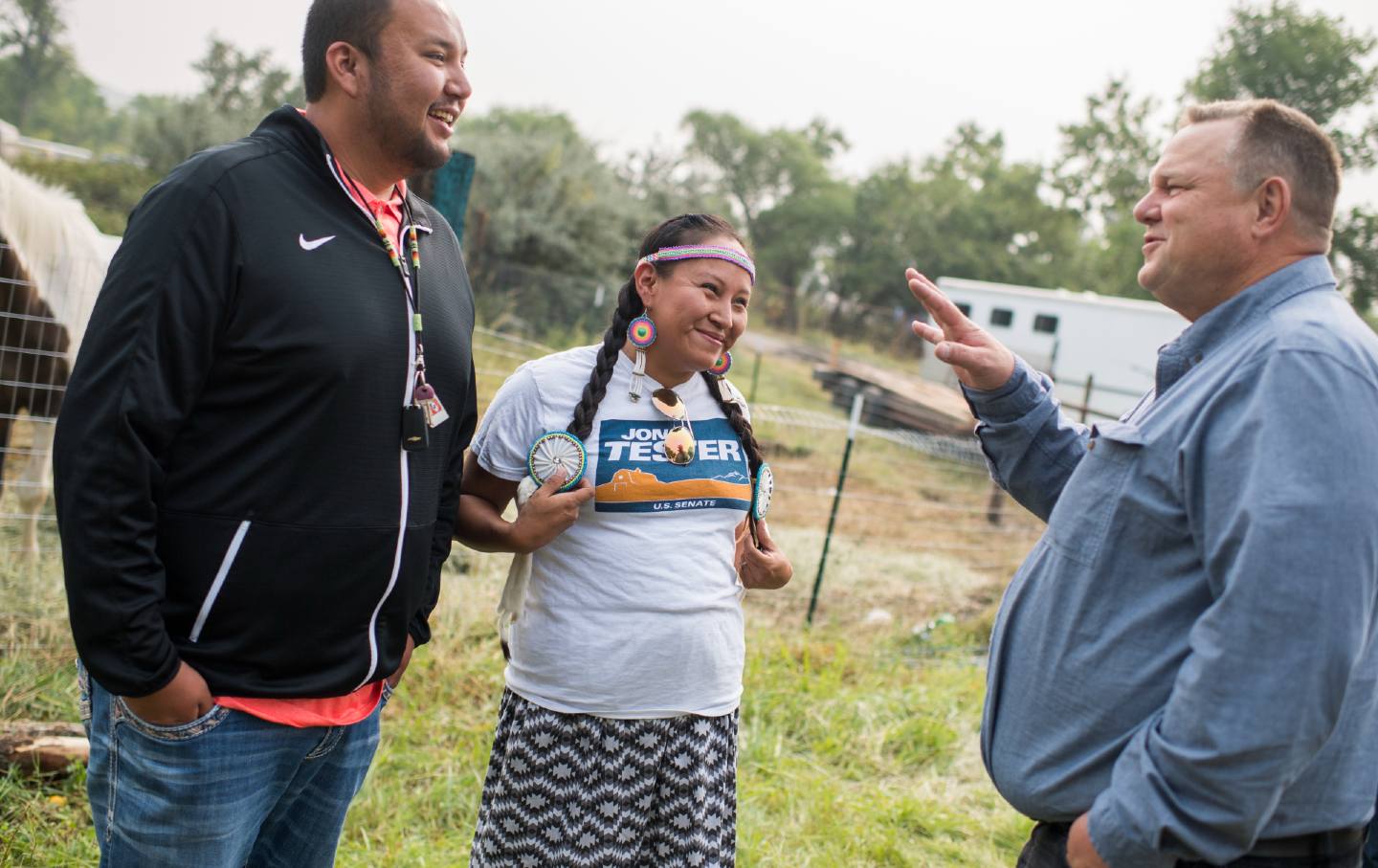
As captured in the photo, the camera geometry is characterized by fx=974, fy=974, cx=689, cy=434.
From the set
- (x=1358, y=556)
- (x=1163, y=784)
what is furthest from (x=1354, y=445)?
(x=1163, y=784)

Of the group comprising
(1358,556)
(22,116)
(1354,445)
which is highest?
(1354,445)

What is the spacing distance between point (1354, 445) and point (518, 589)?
1.63 meters

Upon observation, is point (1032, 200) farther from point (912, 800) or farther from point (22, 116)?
point (22, 116)

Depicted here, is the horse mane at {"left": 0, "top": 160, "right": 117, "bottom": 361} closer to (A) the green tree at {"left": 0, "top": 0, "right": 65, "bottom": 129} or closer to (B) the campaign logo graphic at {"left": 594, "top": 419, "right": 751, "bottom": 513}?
(B) the campaign logo graphic at {"left": 594, "top": 419, "right": 751, "bottom": 513}

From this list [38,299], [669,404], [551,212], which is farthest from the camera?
[551,212]

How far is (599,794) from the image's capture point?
2109 mm

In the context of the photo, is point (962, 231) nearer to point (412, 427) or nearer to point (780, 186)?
point (780, 186)

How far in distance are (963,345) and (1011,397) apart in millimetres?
157

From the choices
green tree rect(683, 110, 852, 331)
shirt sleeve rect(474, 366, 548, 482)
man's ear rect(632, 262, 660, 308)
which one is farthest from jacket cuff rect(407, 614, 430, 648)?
green tree rect(683, 110, 852, 331)

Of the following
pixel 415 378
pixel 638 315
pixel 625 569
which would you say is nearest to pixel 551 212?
pixel 638 315

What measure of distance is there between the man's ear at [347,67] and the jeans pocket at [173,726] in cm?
108

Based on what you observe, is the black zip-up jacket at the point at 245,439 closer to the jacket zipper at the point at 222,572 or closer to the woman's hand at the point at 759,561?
the jacket zipper at the point at 222,572

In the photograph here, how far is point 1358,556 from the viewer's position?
133 cm

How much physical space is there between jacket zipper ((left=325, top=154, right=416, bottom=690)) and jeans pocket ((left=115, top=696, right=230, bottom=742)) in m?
0.25
